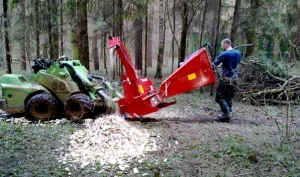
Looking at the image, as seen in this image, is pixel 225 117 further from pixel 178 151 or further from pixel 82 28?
pixel 82 28

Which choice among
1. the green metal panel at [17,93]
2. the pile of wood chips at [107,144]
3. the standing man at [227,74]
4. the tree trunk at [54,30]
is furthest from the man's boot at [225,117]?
the tree trunk at [54,30]

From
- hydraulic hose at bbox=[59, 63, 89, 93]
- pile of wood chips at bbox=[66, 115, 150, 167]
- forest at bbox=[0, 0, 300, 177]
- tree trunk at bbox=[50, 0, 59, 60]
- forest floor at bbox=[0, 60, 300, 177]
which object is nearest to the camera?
forest floor at bbox=[0, 60, 300, 177]

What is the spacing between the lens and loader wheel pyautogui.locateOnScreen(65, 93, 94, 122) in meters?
6.59

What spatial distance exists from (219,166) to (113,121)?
2.19 metres

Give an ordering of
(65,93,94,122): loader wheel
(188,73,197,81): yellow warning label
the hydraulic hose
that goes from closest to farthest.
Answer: (65,93,94,122): loader wheel
(188,73,197,81): yellow warning label
the hydraulic hose

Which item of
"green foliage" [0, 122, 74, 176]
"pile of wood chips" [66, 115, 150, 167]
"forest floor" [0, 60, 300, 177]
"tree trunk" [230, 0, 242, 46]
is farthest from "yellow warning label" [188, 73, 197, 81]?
"tree trunk" [230, 0, 242, 46]

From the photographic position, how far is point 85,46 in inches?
408

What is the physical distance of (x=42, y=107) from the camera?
6852 millimetres

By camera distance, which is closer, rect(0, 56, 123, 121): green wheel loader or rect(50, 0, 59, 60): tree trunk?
rect(0, 56, 123, 121): green wheel loader

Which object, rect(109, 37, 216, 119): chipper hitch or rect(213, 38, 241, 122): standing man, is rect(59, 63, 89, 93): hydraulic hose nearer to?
rect(109, 37, 216, 119): chipper hitch

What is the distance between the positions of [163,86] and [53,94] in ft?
8.59

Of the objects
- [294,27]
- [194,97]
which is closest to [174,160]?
[194,97]

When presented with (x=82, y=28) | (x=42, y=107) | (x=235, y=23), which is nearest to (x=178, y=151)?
(x=42, y=107)

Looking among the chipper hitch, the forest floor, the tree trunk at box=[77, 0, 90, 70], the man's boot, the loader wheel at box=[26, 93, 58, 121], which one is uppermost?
the tree trunk at box=[77, 0, 90, 70]
